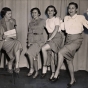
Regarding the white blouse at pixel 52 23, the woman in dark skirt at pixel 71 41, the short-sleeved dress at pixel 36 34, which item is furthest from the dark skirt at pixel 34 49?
the woman in dark skirt at pixel 71 41

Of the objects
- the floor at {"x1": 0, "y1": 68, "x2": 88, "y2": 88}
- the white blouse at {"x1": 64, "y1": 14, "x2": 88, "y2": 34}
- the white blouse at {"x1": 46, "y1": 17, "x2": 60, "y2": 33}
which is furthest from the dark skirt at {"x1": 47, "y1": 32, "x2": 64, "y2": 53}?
the floor at {"x1": 0, "y1": 68, "x2": 88, "y2": 88}

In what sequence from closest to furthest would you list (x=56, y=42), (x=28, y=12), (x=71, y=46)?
(x=71, y=46) → (x=56, y=42) → (x=28, y=12)

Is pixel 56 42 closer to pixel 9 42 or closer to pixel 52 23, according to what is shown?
pixel 52 23

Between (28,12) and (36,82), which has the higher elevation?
(28,12)

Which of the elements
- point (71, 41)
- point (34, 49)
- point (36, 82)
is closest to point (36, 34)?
point (34, 49)

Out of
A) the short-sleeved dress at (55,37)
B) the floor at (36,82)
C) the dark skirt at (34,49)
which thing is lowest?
the floor at (36,82)

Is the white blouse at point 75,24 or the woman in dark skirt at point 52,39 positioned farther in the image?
the woman in dark skirt at point 52,39

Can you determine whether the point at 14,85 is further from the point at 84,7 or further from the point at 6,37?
the point at 84,7

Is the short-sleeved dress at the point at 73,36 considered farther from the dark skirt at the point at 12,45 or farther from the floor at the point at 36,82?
the dark skirt at the point at 12,45

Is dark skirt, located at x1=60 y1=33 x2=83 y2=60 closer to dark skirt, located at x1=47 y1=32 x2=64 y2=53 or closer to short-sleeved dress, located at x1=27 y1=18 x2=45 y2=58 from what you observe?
dark skirt, located at x1=47 y1=32 x2=64 y2=53

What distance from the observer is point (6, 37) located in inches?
130

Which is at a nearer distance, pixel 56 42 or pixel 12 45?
pixel 56 42

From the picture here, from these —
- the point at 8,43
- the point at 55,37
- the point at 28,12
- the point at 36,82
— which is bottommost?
the point at 36,82

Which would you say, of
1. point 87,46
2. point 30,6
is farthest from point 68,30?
point 30,6
